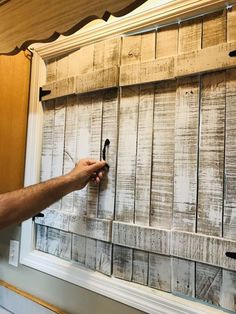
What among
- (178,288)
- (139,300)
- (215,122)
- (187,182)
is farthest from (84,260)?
(215,122)

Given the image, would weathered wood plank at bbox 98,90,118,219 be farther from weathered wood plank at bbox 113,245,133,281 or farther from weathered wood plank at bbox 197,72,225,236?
weathered wood plank at bbox 197,72,225,236

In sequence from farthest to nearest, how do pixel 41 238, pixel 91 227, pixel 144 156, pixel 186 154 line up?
pixel 41 238
pixel 91 227
pixel 144 156
pixel 186 154

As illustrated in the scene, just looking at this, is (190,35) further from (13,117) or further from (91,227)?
(13,117)

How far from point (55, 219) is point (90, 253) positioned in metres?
0.23

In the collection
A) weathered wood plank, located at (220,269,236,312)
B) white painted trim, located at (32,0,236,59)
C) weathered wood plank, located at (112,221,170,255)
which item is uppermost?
white painted trim, located at (32,0,236,59)

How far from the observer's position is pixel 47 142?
152cm

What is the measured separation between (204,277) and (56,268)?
67 centimetres

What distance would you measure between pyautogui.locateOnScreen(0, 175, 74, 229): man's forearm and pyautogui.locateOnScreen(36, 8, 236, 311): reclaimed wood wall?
19cm

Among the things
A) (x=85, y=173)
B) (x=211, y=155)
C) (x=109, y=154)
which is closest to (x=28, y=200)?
(x=85, y=173)

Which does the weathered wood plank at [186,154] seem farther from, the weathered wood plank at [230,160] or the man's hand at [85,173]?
the man's hand at [85,173]

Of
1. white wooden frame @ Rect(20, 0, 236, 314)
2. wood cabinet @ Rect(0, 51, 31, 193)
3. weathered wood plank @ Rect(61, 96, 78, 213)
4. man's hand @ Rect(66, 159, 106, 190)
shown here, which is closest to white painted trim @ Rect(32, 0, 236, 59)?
white wooden frame @ Rect(20, 0, 236, 314)

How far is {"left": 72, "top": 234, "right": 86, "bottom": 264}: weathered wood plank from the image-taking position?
4.33ft

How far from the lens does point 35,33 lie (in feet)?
3.25

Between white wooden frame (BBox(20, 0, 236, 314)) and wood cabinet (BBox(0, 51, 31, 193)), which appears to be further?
wood cabinet (BBox(0, 51, 31, 193))
